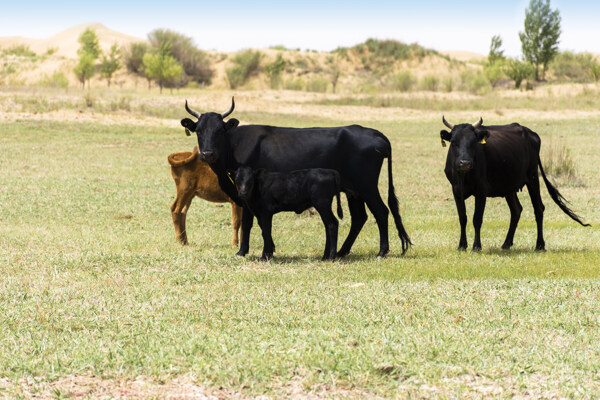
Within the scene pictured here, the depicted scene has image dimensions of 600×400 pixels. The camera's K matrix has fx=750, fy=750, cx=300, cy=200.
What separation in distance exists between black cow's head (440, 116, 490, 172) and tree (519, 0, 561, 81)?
6532cm

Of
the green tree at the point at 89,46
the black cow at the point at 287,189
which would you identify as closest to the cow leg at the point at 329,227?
the black cow at the point at 287,189

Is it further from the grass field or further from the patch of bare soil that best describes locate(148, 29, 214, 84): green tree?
the patch of bare soil

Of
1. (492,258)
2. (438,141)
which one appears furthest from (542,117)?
(492,258)

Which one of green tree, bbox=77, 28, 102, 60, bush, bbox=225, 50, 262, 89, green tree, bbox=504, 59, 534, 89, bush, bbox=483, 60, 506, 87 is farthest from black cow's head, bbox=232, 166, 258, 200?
bush, bbox=225, 50, 262, 89

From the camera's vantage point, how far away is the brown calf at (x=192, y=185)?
11.3 meters

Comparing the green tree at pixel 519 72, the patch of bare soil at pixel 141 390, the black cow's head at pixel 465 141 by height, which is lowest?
the patch of bare soil at pixel 141 390

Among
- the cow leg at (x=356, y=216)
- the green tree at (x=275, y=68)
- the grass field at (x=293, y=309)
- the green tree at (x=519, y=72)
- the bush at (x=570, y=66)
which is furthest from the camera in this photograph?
the green tree at (x=275, y=68)

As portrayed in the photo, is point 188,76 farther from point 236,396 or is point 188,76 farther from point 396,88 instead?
point 236,396

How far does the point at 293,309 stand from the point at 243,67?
82.7 metres

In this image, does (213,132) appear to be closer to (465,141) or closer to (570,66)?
(465,141)

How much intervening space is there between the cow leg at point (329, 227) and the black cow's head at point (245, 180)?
0.89 metres

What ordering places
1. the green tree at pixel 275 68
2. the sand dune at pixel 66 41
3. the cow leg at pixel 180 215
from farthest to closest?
1. the sand dune at pixel 66 41
2. the green tree at pixel 275 68
3. the cow leg at pixel 180 215

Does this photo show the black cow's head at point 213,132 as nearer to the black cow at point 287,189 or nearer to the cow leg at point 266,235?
the black cow at point 287,189

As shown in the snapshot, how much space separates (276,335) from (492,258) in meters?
4.86
